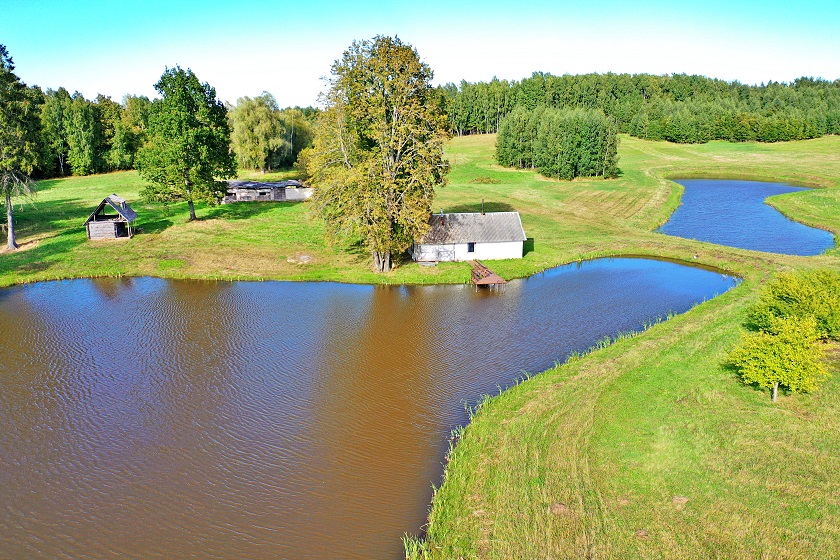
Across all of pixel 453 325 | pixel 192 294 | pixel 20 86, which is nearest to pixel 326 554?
pixel 453 325

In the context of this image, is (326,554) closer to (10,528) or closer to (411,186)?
(10,528)

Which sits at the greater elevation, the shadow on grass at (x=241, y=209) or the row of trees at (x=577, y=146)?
the row of trees at (x=577, y=146)

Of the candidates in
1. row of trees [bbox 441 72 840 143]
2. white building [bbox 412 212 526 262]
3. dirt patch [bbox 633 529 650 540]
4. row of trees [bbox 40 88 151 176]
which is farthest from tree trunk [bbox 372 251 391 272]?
row of trees [bbox 441 72 840 143]

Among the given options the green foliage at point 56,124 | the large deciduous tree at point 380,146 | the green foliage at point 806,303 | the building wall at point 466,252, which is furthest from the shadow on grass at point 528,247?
the green foliage at point 56,124

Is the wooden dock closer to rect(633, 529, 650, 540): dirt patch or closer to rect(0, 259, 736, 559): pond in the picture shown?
rect(0, 259, 736, 559): pond

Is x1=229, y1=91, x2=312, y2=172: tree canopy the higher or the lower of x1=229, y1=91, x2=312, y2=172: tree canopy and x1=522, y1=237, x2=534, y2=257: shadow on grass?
the higher

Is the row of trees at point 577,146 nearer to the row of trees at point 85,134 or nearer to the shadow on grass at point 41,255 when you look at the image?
the row of trees at point 85,134
